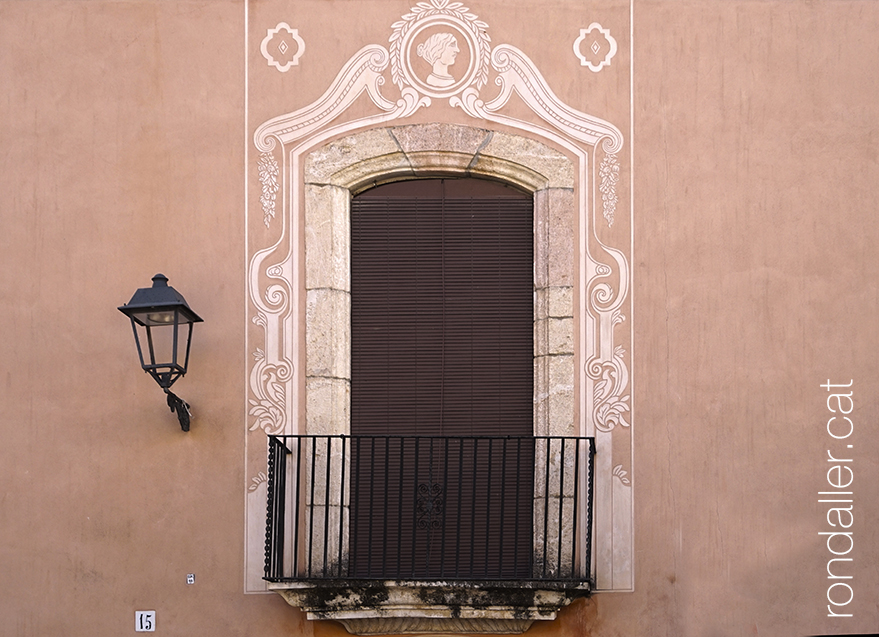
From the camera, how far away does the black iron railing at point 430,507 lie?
741 centimetres

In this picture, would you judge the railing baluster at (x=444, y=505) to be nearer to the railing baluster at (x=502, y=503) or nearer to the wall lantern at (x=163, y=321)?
the railing baluster at (x=502, y=503)

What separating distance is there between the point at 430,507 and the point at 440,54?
2.54 meters

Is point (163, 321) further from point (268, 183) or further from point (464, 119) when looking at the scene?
point (464, 119)

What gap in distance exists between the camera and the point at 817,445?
7.54m

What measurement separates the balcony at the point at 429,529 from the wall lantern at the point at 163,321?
62cm

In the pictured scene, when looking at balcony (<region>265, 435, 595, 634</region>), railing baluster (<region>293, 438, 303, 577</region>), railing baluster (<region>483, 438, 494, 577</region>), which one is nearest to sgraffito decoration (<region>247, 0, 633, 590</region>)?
railing baluster (<region>293, 438, 303, 577</region>)

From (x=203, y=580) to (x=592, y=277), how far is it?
2.67 metres

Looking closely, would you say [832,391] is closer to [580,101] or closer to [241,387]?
[580,101]

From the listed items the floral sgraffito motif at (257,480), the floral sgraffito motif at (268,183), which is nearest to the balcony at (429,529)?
the floral sgraffito motif at (257,480)

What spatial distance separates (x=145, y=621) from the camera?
291 inches

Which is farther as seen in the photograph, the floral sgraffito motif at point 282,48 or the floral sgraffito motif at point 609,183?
the floral sgraffito motif at point 282,48

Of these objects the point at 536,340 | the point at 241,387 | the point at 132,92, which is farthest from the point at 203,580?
the point at 132,92

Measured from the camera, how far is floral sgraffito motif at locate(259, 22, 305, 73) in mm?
7855

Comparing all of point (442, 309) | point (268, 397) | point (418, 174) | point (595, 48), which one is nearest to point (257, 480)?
point (268, 397)
